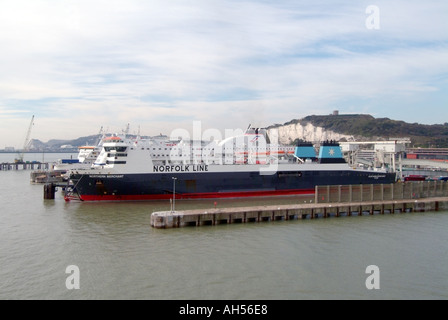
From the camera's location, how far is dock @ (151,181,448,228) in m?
16.6

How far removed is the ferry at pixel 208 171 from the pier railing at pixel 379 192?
6.39 metres

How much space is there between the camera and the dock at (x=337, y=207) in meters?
16.6

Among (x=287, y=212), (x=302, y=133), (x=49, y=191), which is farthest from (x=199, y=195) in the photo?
(x=302, y=133)

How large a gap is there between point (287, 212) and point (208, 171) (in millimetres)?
8697

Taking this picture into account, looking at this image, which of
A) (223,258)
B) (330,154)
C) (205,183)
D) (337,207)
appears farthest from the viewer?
(330,154)

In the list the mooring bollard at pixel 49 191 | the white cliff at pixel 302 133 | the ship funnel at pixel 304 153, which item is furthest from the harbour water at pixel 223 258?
the white cliff at pixel 302 133

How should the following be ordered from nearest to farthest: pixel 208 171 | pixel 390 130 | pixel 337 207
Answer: pixel 337 207 → pixel 208 171 → pixel 390 130

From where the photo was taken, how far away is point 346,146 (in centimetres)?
3462

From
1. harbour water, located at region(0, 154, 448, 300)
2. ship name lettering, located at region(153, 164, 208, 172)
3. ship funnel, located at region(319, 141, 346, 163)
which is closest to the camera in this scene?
harbour water, located at region(0, 154, 448, 300)

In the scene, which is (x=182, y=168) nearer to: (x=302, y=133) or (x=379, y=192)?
(x=379, y=192)

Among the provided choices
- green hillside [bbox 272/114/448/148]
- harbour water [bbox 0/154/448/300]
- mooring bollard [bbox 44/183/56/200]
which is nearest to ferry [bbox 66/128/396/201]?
mooring bollard [bbox 44/183/56/200]

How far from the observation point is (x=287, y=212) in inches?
717

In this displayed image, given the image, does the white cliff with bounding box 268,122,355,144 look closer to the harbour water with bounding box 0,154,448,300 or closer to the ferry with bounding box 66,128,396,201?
the ferry with bounding box 66,128,396,201
